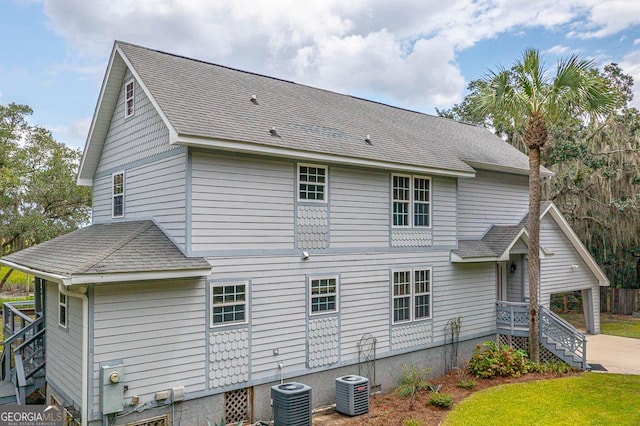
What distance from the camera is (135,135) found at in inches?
425

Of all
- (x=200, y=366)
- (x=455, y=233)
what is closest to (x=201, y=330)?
(x=200, y=366)

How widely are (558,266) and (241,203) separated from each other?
13171 millimetres

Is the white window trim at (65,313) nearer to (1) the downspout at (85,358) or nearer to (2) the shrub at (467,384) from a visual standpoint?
(1) the downspout at (85,358)

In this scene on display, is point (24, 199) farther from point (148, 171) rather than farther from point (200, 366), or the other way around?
point (200, 366)

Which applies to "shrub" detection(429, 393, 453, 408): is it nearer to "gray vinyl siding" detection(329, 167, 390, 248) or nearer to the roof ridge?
"gray vinyl siding" detection(329, 167, 390, 248)

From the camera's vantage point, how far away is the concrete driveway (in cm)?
1305

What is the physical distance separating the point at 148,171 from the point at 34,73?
19.2 meters

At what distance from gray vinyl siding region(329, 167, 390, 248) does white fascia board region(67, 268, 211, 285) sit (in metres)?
3.63

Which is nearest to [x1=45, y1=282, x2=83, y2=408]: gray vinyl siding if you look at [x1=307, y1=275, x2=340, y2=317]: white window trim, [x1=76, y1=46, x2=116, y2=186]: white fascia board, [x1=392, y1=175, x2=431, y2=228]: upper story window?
[x1=76, y1=46, x2=116, y2=186]: white fascia board

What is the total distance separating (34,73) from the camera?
2420 cm

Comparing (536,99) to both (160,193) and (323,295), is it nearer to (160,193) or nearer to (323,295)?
(323,295)

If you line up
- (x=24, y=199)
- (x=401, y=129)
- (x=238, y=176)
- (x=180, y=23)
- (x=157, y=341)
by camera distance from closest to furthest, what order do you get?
1. (x=157, y=341)
2. (x=238, y=176)
3. (x=401, y=129)
4. (x=180, y=23)
5. (x=24, y=199)

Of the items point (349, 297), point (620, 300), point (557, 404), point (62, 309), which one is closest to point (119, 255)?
point (62, 309)

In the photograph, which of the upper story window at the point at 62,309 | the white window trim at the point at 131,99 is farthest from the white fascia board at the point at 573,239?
the upper story window at the point at 62,309
